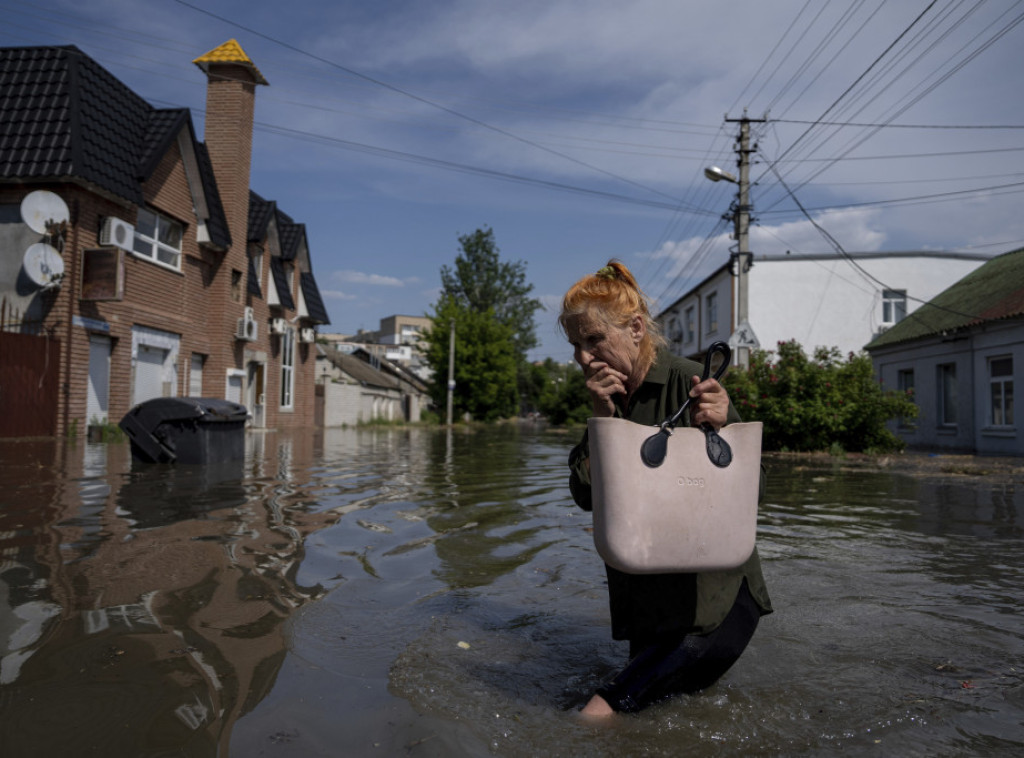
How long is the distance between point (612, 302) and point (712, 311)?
115ft

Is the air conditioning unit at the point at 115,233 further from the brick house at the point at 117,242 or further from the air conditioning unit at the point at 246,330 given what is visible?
the air conditioning unit at the point at 246,330

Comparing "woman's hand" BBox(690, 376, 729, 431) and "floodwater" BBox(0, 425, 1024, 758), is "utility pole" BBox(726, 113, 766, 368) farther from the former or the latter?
"woman's hand" BBox(690, 376, 729, 431)

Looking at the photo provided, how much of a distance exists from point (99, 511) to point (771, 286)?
28216 millimetres

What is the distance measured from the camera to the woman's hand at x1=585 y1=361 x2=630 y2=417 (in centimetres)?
241

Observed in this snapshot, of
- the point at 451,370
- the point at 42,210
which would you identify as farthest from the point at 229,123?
the point at 451,370

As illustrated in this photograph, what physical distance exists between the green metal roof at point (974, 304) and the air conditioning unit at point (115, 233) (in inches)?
796

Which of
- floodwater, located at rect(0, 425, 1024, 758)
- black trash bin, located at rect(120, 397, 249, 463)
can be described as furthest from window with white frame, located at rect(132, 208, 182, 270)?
floodwater, located at rect(0, 425, 1024, 758)

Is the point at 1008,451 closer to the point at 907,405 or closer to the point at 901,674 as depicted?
the point at 907,405

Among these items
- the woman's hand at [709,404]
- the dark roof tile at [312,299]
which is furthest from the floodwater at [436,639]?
the dark roof tile at [312,299]

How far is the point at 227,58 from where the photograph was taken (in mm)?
21828

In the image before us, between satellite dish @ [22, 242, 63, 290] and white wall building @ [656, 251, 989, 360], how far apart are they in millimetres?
21794

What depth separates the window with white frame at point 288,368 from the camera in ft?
91.5

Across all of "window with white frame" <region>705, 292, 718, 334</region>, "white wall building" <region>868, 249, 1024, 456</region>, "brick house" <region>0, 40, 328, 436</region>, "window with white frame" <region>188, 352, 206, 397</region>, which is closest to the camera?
"brick house" <region>0, 40, 328, 436</region>

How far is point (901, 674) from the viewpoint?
2.84 metres
